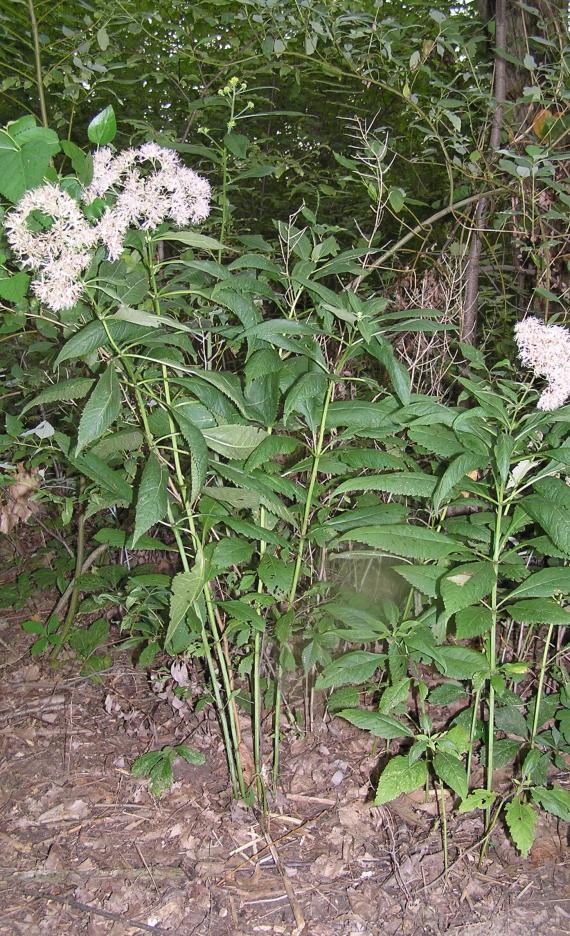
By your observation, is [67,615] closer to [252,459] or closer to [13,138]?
[252,459]

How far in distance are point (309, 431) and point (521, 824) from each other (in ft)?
3.97

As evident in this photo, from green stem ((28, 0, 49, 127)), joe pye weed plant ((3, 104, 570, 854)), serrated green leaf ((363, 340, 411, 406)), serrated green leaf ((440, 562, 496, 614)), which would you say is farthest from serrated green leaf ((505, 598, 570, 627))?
green stem ((28, 0, 49, 127))

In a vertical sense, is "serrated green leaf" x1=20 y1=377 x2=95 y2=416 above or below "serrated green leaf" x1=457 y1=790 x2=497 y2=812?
above

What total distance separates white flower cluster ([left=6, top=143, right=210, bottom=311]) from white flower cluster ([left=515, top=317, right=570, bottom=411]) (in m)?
0.81

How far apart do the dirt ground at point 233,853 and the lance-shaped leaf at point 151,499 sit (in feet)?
3.47

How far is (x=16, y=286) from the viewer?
145 cm

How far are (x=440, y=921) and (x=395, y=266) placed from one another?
2335 mm

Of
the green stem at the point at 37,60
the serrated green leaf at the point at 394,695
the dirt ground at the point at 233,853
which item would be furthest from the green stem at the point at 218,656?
the green stem at the point at 37,60

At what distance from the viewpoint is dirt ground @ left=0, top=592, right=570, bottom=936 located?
1.84 meters

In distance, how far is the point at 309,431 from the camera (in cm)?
224

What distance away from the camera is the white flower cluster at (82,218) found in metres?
1.40

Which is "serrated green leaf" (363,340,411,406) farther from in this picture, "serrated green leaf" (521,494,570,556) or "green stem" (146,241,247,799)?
"green stem" (146,241,247,799)

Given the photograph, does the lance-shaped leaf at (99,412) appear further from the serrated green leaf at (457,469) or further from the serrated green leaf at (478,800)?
the serrated green leaf at (478,800)

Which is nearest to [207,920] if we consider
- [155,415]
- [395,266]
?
[155,415]
